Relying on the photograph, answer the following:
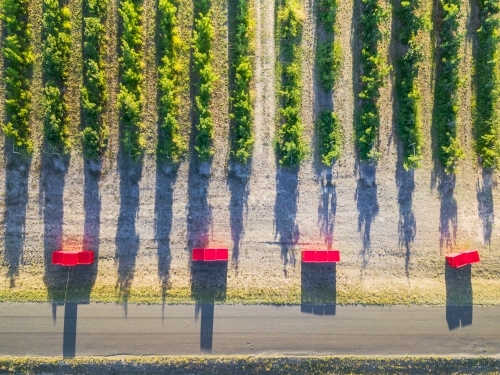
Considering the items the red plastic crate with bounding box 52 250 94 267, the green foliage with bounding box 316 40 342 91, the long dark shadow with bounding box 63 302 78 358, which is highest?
the green foliage with bounding box 316 40 342 91

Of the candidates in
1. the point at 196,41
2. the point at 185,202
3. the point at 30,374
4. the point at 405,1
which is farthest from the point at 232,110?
the point at 30,374

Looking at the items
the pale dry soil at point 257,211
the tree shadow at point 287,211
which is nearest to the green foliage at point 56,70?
the pale dry soil at point 257,211

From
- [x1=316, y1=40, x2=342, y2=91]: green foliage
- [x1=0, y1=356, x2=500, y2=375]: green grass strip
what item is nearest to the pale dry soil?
[x1=316, y1=40, x2=342, y2=91]: green foliage

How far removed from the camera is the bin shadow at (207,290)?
2755 centimetres

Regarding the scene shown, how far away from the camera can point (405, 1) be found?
90.9ft

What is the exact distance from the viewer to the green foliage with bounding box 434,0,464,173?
27.7 m

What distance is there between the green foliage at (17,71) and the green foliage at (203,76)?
10771mm

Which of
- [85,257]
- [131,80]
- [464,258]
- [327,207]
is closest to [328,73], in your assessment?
[327,207]

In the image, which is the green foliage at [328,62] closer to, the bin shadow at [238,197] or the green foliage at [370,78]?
the green foliage at [370,78]

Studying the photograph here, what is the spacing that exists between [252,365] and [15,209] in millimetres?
18341

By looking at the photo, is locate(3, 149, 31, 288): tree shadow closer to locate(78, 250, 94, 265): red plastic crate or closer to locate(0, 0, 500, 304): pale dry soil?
locate(0, 0, 500, 304): pale dry soil

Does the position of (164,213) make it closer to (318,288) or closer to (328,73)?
(318,288)

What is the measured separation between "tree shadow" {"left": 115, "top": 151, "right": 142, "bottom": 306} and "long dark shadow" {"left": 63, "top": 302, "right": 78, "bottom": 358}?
3.57 m

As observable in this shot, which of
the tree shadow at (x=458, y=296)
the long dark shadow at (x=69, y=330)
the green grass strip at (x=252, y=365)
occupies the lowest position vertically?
the green grass strip at (x=252, y=365)
